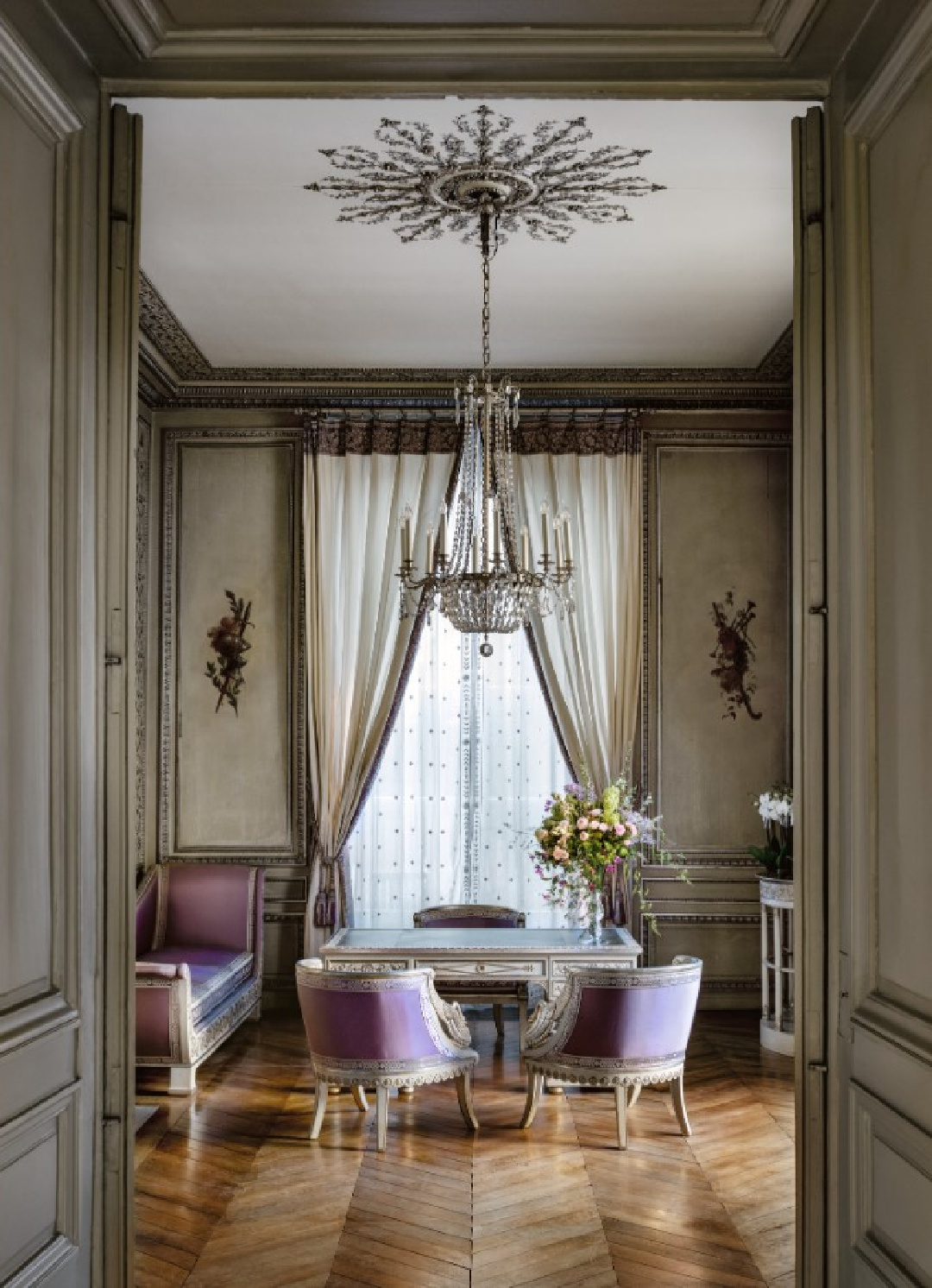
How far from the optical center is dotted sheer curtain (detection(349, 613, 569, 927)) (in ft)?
20.0

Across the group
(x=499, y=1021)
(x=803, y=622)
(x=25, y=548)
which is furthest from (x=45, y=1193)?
(x=499, y=1021)

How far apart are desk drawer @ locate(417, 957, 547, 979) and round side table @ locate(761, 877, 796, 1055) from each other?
1.18 m

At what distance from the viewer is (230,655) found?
20.4 feet

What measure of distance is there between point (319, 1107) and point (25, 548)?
9.04ft

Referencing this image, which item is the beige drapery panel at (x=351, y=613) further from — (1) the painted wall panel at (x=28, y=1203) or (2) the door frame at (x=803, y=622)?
(1) the painted wall panel at (x=28, y=1203)

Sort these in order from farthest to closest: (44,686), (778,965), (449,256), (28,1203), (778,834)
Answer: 1. (778,834)
2. (778,965)
3. (449,256)
4. (44,686)
5. (28,1203)

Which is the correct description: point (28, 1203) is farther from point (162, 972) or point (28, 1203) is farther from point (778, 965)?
point (778, 965)

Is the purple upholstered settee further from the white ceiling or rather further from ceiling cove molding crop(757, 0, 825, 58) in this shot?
ceiling cove molding crop(757, 0, 825, 58)

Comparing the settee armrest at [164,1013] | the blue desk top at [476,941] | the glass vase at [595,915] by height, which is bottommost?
the settee armrest at [164,1013]

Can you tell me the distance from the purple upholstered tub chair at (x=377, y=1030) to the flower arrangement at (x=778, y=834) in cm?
197

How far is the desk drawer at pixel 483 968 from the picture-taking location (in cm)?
476

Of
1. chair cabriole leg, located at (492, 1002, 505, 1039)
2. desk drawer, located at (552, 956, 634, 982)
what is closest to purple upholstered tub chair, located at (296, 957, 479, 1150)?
desk drawer, located at (552, 956, 634, 982)

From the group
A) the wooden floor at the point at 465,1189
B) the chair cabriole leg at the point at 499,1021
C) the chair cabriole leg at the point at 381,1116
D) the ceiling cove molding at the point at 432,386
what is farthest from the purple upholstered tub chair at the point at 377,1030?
the ceiling cove molding at the point at 432,386

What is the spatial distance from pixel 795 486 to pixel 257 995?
13.8 ft
